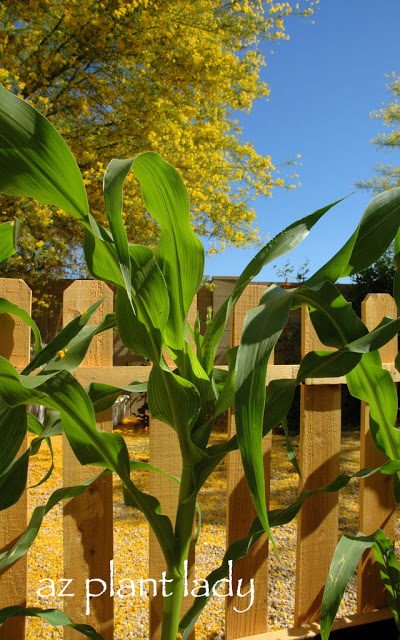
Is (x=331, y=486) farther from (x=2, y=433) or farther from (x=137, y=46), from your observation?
(x=137, y=46)

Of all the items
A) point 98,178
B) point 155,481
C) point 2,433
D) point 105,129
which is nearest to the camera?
point 2,433

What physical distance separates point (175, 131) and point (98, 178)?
1.12m

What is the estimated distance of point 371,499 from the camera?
1.68 m

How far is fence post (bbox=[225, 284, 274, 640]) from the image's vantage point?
1448mm

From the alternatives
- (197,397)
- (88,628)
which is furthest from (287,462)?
(197,397)

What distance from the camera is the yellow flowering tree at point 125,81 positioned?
5.46m

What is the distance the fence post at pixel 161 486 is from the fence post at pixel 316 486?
1.29 ft

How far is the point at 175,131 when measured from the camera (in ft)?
18.9

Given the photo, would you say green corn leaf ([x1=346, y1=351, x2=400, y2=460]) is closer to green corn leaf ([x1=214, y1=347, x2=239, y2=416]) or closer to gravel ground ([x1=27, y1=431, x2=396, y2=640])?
green corn leaf ([x1=214, y1=347, x2=239, y2=416])

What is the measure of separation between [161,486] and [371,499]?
2.61 ft

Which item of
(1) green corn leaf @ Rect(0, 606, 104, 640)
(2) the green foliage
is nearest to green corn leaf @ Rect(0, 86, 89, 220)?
(1) green corn leaf @ Rect(0, 606, 104, 640)

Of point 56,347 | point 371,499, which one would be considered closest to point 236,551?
point 56,347

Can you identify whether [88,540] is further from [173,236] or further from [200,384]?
[173,236]

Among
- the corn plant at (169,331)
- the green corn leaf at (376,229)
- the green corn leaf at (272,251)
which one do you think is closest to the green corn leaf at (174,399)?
the corn plant at (169,331)
